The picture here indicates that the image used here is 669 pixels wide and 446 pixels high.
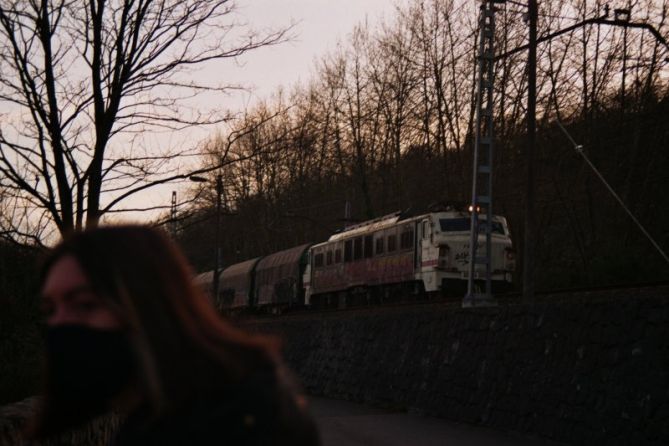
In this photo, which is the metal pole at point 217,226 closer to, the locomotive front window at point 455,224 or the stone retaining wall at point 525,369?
the stone retaining wall at point 525,369

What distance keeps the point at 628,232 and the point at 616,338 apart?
2429 centimetres

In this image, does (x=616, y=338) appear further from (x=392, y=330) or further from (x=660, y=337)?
(x=392, y=330)

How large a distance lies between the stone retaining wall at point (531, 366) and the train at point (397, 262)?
28.9 ft

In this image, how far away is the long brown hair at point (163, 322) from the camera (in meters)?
1.65

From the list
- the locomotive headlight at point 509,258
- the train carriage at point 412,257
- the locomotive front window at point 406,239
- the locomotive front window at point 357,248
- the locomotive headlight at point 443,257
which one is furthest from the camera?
the locomotive front window at point 357,248

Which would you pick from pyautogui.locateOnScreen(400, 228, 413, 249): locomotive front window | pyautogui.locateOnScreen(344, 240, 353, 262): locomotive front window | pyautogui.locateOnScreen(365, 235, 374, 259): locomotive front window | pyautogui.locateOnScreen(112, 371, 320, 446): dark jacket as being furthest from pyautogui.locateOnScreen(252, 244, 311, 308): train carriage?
pyautogui.locateOnScreen(112, 371, 320, 446): dark jacket

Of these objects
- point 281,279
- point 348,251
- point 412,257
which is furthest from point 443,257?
point 281,279

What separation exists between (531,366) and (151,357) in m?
Result: 10.5

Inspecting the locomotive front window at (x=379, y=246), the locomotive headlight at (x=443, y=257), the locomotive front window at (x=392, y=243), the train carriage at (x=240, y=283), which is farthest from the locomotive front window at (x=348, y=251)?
the train carriage at (x=240, y=283)

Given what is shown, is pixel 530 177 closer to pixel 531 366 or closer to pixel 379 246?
pixel 531 366

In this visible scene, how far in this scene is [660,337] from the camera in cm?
945

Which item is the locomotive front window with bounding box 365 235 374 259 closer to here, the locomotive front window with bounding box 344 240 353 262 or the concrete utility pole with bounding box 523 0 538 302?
the locomotive front window with bounding box 344 240 353 262

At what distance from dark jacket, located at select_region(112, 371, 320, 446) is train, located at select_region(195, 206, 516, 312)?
22484 millimetres

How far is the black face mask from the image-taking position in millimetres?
1734
